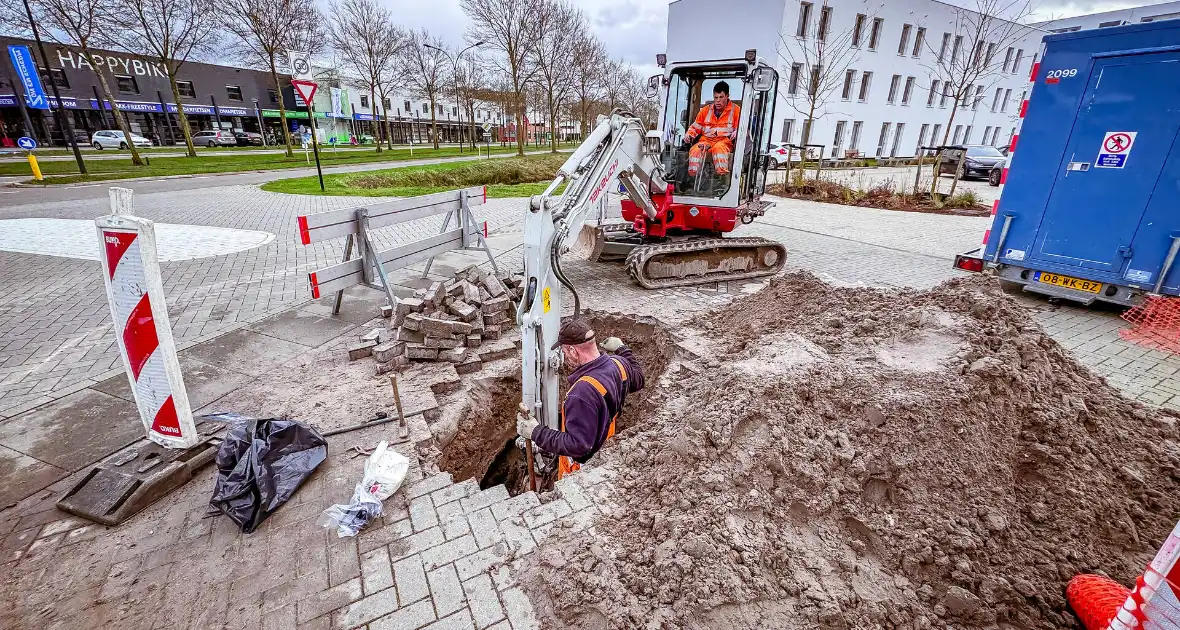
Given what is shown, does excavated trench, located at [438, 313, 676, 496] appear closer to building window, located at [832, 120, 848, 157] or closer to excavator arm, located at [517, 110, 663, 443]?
excavator arm, located at [517, 110, 663, 443]

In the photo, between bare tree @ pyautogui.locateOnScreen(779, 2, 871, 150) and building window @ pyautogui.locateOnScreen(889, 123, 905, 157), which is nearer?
bare tree @ pyautogui.locateOnScreen(779, 2, 871, 150)

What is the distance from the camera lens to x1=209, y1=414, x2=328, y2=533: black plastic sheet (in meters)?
A: 2.91

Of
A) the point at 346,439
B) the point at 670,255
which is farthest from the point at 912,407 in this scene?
the point at 670,255

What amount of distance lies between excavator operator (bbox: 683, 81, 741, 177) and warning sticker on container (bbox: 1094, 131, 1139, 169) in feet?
14.5

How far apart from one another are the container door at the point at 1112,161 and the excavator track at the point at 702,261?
3571 millimetres

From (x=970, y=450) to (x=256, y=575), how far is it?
4.20 m

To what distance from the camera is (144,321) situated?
10.1ft

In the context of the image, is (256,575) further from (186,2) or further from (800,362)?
(186,2)

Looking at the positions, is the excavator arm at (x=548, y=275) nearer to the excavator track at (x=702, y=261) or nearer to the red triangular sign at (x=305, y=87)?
the excavator track at (x=702, y=261)

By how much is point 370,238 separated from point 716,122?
16.7 ft

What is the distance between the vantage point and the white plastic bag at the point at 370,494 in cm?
289

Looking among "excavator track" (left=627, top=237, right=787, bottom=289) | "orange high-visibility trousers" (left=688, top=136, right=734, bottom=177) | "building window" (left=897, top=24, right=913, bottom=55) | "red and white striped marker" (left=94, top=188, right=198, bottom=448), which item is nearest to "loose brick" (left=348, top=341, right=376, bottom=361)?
"red and white striped marker" (left=94, top=188, right=198, bottom=448)

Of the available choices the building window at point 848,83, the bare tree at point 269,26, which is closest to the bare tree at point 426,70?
the bare tree at point 269,26

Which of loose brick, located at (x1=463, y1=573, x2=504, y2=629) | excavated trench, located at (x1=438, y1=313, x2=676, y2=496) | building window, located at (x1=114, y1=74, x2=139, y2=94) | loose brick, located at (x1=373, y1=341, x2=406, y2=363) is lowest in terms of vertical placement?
excavated trench, located at (x1=438, y1=313, x2=676, y2=496)
